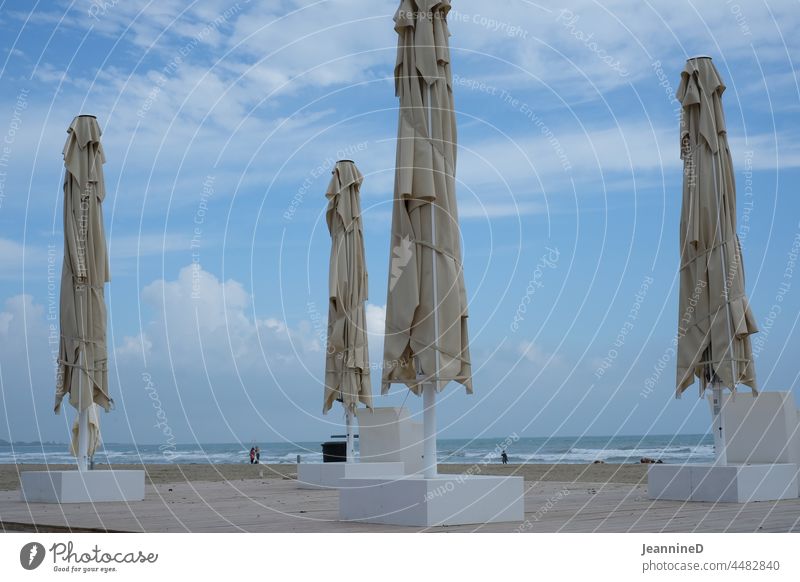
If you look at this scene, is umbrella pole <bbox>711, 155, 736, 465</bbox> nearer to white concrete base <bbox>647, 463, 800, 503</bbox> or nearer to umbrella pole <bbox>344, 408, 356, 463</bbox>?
white concrete base <bbox>647, 463, 800, 503</bbox>

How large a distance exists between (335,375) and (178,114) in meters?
5.32

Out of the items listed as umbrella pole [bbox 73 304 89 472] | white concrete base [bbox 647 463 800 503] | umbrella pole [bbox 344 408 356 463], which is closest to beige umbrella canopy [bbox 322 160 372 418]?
umbrella pole [bbox 344 408 356 463]

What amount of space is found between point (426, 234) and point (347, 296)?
6.20 meters

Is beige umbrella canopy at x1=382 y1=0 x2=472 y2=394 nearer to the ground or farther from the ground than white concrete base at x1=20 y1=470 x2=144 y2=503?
farther from the ground

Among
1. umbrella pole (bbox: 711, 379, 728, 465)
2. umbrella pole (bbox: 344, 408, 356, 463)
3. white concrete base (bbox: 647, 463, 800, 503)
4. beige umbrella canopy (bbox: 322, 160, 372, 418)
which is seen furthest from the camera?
umbrella pole (bbox: 344, 408, 356, 463)

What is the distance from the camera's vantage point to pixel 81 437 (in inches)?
447

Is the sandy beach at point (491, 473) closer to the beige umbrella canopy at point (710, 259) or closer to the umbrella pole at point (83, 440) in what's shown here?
the beige umbrella canopy at point (710, 259)

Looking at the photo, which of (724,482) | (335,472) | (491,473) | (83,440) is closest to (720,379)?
(724,482)

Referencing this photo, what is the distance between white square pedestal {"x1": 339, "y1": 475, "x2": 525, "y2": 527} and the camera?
7.50 metres

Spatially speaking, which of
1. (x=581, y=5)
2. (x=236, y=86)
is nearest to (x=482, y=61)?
(x=581, y=5)

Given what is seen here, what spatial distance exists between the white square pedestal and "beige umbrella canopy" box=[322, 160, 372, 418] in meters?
5.88

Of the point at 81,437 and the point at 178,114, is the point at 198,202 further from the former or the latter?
the point at 81,437

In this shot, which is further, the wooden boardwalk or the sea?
the sea
